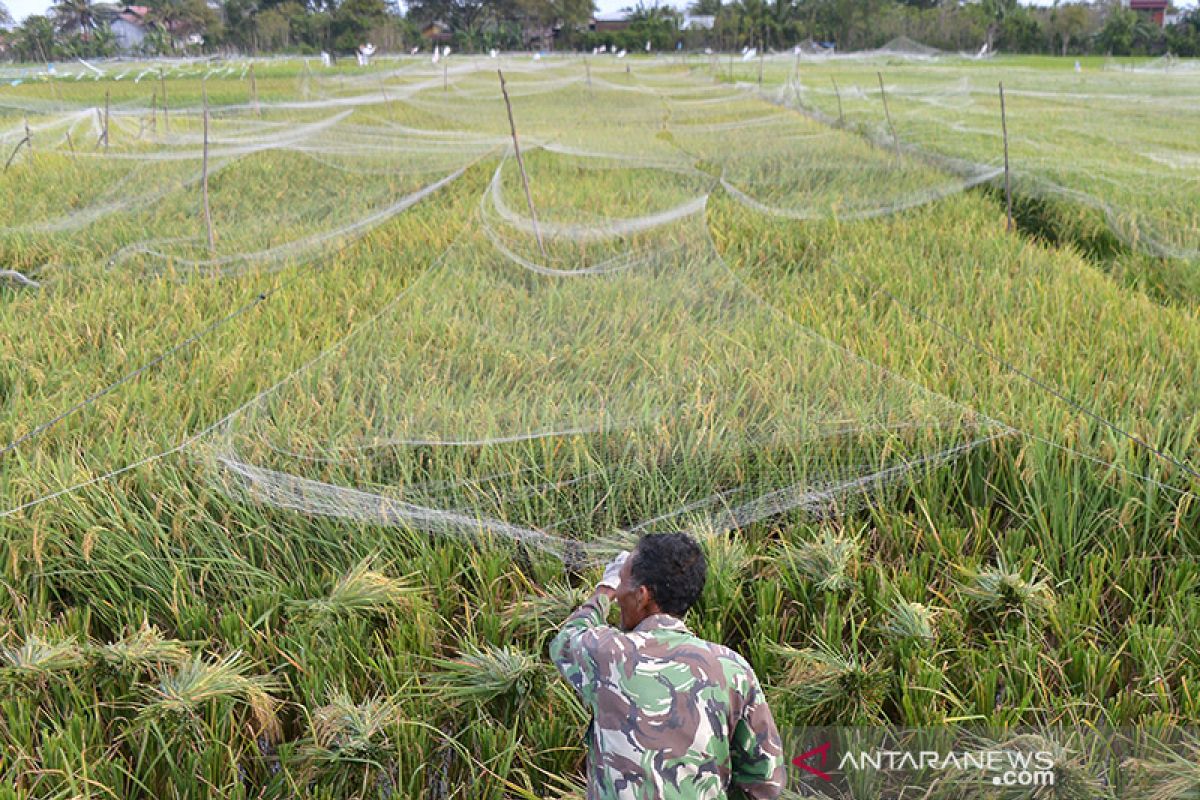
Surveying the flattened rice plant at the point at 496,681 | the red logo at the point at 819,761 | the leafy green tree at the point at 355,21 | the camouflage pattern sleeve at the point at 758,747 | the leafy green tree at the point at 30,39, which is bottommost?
the red logo at the point at 819,761

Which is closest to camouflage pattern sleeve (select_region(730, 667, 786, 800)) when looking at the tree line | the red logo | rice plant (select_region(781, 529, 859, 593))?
the red logo

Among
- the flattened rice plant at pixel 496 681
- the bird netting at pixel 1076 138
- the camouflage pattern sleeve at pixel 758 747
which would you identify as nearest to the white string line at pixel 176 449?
the flattened rice plant at pixel 496 681

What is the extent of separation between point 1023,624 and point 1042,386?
101 centimetres

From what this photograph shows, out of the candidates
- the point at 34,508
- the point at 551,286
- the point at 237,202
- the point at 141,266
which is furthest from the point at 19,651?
the point at 237,202

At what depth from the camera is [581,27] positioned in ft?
173

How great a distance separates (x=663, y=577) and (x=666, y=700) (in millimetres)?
173

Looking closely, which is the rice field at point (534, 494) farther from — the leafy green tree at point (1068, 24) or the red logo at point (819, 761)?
the leafy green tree at point (1068, 24)

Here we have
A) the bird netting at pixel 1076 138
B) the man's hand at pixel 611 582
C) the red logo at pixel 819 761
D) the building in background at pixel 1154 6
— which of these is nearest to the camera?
the man's hand at pixel 611 582

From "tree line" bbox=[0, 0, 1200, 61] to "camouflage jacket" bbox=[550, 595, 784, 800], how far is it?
2169 cm

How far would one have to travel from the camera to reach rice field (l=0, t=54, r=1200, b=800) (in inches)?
67.7

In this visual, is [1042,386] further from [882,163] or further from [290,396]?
[882,163]

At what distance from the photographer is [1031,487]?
235 centimetres

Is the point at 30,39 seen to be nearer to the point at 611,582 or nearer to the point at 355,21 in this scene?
the point at 611,582

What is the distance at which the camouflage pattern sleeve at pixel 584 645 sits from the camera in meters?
1.27
